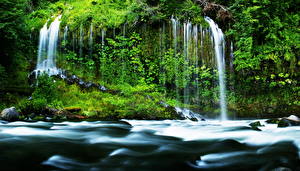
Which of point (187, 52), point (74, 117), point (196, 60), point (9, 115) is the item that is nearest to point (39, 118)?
point (9, 115)

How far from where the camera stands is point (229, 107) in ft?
33.9

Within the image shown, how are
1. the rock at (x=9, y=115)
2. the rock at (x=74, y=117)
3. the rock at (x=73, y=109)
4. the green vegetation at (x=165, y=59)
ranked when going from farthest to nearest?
1. the green vegetation at (x=165, y=59)
2. the rock at (x=73, y=109)
3. the rock at (x=74, y=117)
4. the rock at (x=9, y=115)

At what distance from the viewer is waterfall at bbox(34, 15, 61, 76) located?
11633 millimetres

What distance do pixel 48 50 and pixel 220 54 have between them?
8.42 meters

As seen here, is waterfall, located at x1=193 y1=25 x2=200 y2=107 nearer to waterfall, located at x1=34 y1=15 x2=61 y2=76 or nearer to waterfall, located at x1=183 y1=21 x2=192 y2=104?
waterfall, located at x1=183 y1=21 x2=192 y2=104

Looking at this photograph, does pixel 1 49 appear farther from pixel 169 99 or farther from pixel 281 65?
pixel 281 65

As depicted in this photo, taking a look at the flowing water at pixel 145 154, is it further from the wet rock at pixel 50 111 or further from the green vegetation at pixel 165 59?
the green vegetation at pixel 165 59

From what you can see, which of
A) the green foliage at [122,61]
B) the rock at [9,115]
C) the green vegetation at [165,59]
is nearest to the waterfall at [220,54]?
the green vegetation at [165,59]

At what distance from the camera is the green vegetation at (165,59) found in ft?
31.8

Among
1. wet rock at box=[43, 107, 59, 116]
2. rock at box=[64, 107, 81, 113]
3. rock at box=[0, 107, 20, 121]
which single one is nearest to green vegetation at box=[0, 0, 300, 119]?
rock at box=[64, 107, 81, 113]

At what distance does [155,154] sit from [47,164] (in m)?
1.25

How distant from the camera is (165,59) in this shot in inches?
423

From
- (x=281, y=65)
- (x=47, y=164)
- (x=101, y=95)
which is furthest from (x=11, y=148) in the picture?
(x=281, y=65)

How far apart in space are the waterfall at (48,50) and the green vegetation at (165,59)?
370 millimetres
